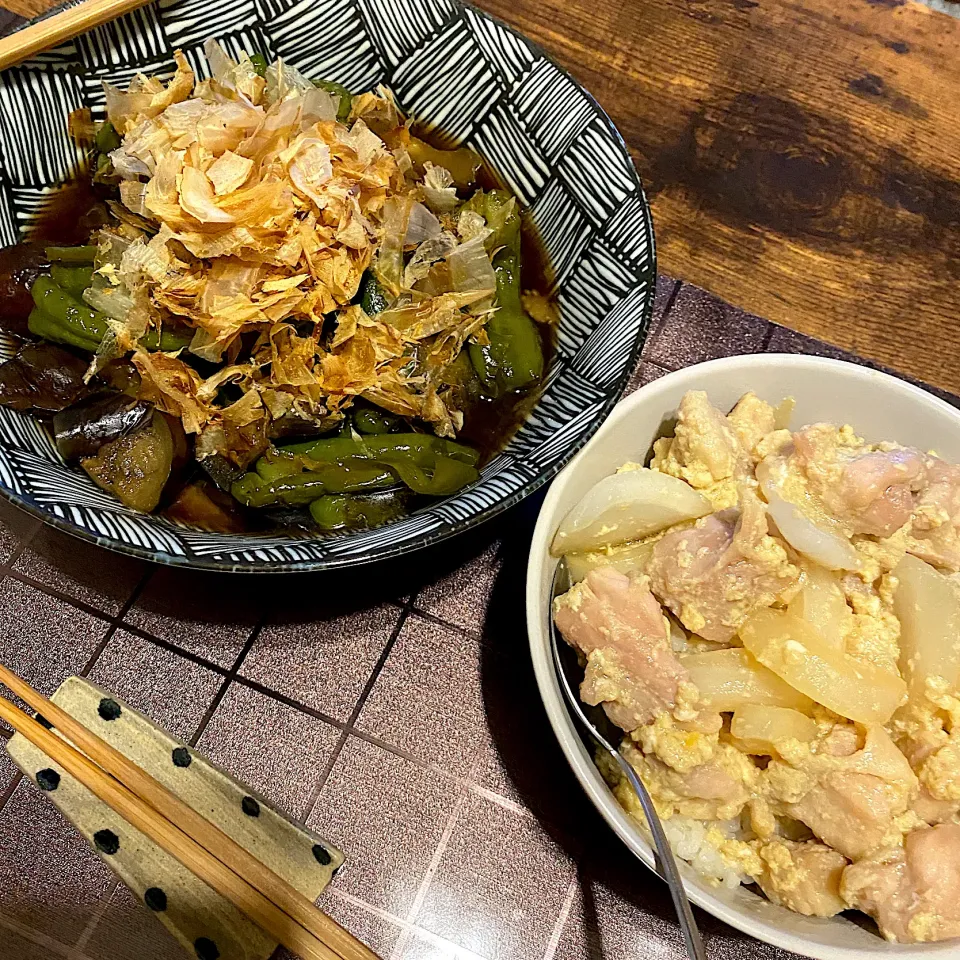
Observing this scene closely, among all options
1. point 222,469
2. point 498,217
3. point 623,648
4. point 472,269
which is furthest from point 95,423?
point 623,648

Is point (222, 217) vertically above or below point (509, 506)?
above

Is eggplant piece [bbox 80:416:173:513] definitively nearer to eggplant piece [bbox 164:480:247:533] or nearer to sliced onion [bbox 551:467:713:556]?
eggplant piece [bbox 164:480:247:533]

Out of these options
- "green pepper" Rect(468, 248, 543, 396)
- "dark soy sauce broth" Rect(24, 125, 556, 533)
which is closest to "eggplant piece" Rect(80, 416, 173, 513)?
"dark soy sauce broth" Rect(24, 125, 556, 533)

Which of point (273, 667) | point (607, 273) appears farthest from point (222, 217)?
point (273, 667)

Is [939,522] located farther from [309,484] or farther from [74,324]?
[74,324]

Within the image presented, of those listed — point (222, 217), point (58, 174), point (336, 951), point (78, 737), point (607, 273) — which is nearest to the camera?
point (336, 951)

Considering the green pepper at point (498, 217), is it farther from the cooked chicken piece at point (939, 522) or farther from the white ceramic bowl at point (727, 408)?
the cooked chicken piece at point (939, 522)

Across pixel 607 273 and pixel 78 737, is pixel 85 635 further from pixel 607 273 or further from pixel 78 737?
pixel 607 273
